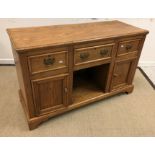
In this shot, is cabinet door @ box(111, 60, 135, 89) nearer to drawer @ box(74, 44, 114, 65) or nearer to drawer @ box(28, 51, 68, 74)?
drawer @ box(74, 44, 114, 65)

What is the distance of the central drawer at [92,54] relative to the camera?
51.6 inches

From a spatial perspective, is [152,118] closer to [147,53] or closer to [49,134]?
[49,134]

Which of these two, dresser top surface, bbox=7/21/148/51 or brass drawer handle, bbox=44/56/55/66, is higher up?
dresser top surface, bbox=7/21/148/51

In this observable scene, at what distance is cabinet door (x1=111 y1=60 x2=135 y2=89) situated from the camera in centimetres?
165

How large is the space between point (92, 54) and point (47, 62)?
0.41 m

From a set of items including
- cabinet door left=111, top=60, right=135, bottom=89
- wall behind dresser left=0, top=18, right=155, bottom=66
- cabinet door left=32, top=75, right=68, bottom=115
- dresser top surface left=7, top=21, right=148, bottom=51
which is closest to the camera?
dresser top surface left=7, top=21, right=148, bottom=51

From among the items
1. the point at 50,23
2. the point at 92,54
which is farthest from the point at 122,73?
the point at 50,23

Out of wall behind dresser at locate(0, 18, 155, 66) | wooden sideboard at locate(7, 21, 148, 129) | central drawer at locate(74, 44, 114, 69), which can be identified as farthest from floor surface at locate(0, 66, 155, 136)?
wall behind dresser at locate(0, 18, 155, 66)

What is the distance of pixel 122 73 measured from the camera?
5.67 ft

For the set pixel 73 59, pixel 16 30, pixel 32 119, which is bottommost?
pixel 32 119

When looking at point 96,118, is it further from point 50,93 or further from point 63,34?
point 63,34

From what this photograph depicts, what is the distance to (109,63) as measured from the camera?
155 centimetres
